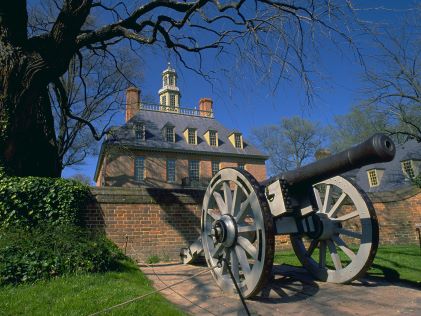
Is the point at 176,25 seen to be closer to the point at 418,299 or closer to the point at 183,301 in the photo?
the point at 183,301

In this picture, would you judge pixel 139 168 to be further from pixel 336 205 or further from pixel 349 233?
pixel 349 233

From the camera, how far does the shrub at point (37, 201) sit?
609 cm

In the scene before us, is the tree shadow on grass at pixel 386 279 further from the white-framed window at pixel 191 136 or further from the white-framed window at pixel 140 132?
the white-framed window at pixel 191 136

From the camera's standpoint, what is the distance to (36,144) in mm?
7465

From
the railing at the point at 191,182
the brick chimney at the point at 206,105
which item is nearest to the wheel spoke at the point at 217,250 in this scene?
the railing at the point at 191,182

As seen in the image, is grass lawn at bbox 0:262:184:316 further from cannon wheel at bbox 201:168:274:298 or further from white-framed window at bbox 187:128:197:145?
white-framed window at bbox 187:128:197:145

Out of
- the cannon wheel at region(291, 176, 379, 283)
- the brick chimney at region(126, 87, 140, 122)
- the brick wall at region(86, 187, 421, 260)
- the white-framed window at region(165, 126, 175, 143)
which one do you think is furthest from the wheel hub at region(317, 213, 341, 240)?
the brick chimney at region(126, 87, 140, 122)

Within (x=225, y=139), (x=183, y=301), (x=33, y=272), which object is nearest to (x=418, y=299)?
(x=183, y=301)

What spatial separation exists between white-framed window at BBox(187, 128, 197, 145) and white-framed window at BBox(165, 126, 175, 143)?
1.62m

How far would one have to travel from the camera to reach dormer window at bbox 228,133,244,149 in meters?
33.6

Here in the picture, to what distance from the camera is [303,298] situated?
148 inches

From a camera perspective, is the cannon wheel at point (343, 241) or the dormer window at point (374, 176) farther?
the dormer window at point (374, 176)

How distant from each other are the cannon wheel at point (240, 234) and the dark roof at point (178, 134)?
78.8 feet

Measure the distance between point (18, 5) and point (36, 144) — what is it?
2.95 meters
